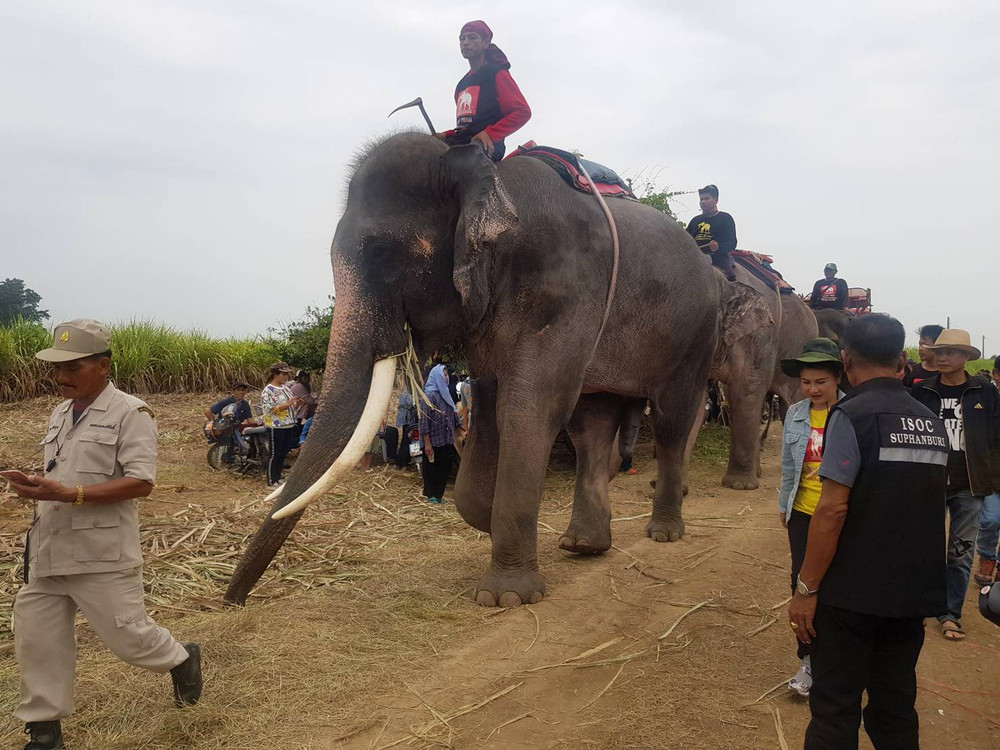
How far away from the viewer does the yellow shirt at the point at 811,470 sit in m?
3.22

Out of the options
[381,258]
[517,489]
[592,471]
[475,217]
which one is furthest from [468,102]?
[592,471]

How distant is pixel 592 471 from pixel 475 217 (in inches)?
95.0

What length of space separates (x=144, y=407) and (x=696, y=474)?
26.2ft

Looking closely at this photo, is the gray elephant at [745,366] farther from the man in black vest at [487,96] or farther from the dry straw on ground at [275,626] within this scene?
the man in black vest at [487,96]

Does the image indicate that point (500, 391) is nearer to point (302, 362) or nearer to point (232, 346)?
point (302, 362)

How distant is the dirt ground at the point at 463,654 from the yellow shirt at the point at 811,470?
2.92 feet

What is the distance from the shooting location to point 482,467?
496cm

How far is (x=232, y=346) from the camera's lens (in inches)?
696

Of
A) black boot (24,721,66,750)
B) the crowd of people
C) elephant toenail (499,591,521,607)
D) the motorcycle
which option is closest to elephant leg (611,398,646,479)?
elephant toenail (499,591,521,607)

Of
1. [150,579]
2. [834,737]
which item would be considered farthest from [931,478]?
[150,579]

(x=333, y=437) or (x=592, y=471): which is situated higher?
(x=333, y=437)

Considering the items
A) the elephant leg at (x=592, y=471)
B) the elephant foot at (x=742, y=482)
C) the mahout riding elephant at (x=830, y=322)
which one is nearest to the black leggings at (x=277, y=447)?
the elephant leg at (x=592, y=471)

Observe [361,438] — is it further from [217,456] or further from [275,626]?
[217,456]

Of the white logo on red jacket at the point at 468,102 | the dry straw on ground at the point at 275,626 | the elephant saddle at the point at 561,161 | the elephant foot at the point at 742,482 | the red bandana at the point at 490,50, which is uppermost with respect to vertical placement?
the red bandana at the point at 490,50
